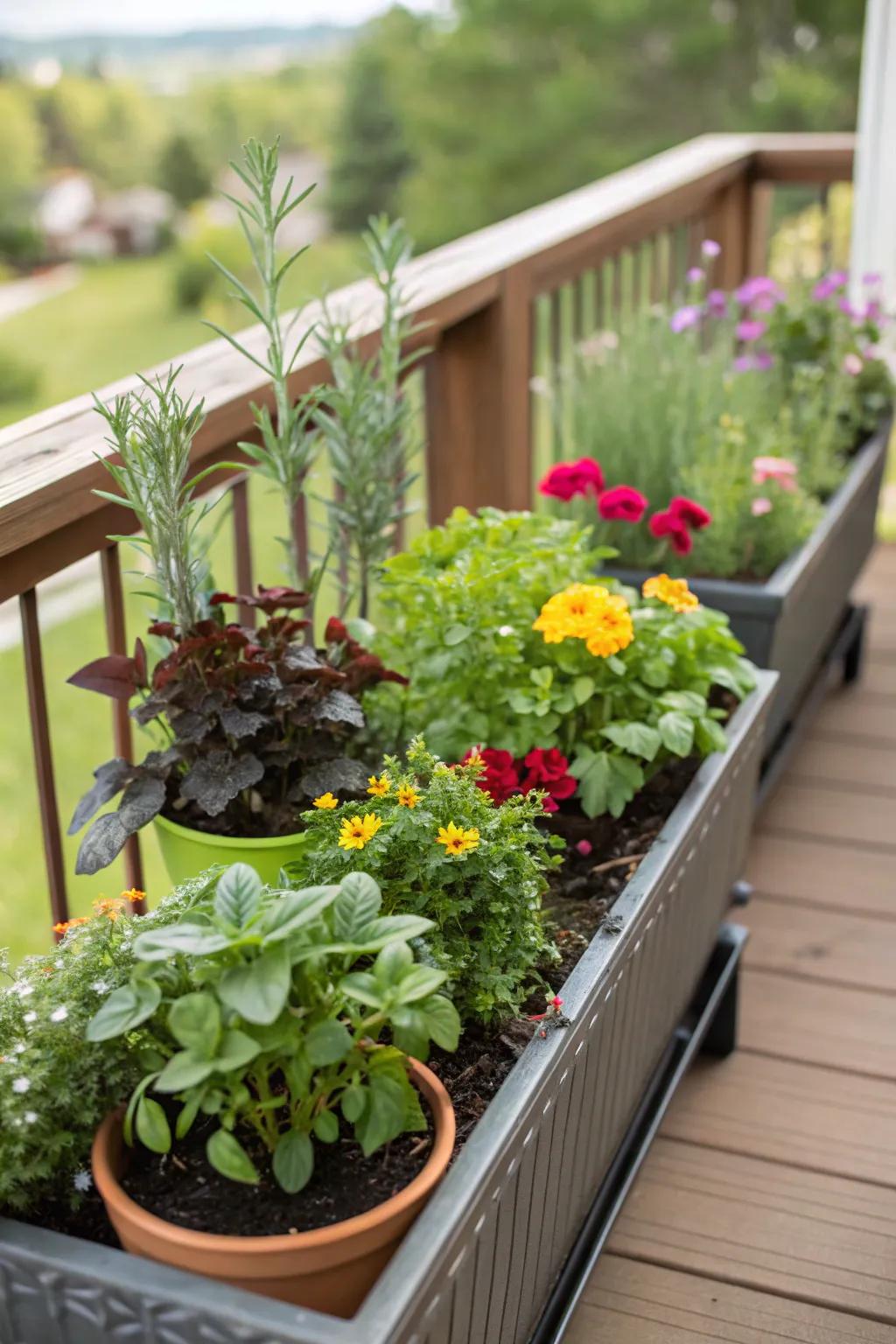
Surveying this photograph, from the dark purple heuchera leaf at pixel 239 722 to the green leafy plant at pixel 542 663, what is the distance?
293 mm

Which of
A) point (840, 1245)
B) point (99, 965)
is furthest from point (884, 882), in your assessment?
point (99, 965)

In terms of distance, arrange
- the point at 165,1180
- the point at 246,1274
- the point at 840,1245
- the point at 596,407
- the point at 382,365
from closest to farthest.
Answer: the point at 246,1274, the point at 165,1180, the point at 840,1245, the point at 382,365, the point at 596,407

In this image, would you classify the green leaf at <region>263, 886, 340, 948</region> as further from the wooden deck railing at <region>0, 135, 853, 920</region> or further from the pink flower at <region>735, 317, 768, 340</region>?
the pink flower at <region>735, 317, 768, 340</region>

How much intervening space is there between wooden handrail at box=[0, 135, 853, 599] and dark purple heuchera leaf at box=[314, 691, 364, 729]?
333 mm

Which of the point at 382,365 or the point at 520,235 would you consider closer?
the point at 382,365

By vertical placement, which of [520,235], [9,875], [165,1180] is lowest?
[9,875]

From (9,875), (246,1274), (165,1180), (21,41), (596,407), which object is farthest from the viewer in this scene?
(21,41)

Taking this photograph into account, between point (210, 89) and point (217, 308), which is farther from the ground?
point (210, 89)

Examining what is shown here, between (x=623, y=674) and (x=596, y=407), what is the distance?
974mm

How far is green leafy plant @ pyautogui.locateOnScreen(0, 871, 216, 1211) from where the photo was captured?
1080mm

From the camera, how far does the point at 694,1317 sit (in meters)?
1.68

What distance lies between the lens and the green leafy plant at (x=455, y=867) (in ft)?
4.27

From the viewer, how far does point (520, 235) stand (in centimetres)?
269

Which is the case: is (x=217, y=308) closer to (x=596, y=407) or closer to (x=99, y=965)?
(x=596, y=407)
